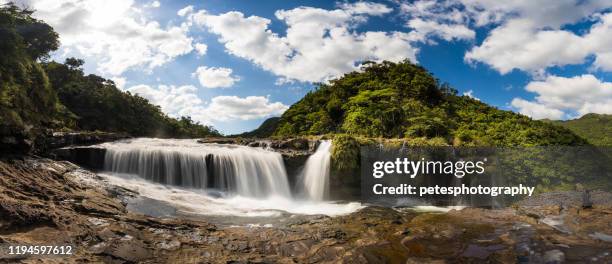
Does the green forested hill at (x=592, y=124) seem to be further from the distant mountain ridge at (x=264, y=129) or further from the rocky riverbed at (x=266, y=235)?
the distant mountain ridge at (x=264, y=129)

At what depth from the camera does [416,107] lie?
105 ft

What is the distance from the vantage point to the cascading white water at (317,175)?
20.5 meters

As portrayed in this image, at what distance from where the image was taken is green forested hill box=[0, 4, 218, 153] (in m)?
17.8

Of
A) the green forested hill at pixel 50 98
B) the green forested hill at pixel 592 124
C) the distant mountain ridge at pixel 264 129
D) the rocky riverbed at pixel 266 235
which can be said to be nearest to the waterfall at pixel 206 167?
the green forested hill at pixel 50 98

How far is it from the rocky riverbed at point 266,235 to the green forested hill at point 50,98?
3773 mm

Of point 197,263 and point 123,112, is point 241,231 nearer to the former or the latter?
point 197,263

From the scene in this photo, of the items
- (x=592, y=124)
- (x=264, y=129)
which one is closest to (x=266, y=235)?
(x=264, y=129)

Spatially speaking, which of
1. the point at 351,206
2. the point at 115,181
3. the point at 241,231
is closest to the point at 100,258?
the point at 241,231

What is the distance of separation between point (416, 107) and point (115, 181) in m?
24.2

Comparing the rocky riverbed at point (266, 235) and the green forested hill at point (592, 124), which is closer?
the rocky riverbed at point (266, 235)

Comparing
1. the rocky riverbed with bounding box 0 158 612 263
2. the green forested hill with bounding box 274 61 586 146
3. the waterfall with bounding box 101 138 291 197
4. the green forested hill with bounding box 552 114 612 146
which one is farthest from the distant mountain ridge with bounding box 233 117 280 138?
the rocky riverbed with bounding box 0 158 612 263

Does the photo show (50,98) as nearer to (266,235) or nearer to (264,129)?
(266,235)

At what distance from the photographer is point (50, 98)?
26.6m

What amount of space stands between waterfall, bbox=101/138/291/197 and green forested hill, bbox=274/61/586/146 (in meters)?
10.1
